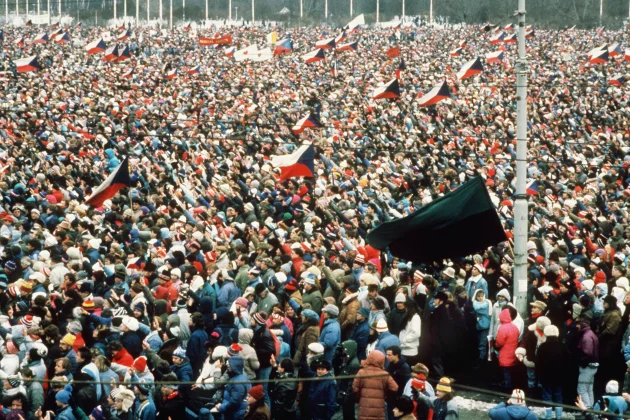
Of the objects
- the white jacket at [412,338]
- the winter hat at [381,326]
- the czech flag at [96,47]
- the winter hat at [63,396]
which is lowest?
the winter hat at [63,396]

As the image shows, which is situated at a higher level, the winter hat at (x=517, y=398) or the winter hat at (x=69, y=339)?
the winter hat at (x=69, y=339)

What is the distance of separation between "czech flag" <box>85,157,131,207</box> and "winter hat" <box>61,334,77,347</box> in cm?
763

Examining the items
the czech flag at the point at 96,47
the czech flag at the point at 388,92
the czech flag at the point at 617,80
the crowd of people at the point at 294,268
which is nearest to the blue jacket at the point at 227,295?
the crowd of people at the point at 294,268

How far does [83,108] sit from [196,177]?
11.6 metres

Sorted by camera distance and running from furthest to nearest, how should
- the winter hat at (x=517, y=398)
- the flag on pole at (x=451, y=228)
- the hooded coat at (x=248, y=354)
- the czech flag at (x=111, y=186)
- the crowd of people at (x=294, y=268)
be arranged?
the czech flag at (x=111, y=186), the flag on pole at (x=451, y=228), the hooded coat at (x=248, y=354), the crowd of people at (x=294, y=268), the winter hat at (x=517, y=398)

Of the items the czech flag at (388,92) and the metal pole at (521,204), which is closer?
the metal pole at (521,204)

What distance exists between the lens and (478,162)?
26.6 meters

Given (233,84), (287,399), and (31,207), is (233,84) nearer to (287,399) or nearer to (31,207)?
(31,207)

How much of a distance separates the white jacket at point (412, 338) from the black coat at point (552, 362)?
53.9 inches

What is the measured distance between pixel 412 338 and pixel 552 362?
1594 mm

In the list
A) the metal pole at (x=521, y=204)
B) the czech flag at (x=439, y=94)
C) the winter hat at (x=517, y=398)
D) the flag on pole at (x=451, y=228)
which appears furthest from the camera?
the czech flag at (x=439, y=94)

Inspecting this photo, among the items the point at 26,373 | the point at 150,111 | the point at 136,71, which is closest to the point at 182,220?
the point at 26,373

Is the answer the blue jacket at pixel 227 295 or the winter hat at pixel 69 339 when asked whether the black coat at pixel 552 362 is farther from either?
the winter hat at pixel 69 339

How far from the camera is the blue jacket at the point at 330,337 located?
12.6 metres
